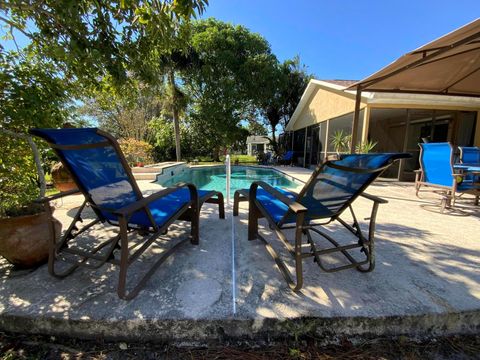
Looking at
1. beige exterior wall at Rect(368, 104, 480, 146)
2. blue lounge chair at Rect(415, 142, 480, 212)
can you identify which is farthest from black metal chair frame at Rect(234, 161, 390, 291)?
beige exterior wall at Rect(368, 104, 480, 146)

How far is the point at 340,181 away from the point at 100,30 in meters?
2.91

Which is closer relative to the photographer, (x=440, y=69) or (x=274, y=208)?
(x=274, y=208)

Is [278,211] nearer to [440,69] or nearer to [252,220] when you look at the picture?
[252,220]

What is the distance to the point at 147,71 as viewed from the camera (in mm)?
2939

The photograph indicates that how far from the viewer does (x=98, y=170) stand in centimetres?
164

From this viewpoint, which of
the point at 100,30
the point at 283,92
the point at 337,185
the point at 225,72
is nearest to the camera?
the point at 337,185

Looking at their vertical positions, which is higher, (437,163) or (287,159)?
(437,163)

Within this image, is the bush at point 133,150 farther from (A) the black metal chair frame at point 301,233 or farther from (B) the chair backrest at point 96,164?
(A) the black metal chair frame at point 301,233

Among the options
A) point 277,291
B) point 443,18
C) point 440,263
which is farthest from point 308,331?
point 443,18

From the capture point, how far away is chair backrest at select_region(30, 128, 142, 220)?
→ 142cm

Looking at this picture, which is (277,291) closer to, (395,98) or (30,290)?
(30,290)

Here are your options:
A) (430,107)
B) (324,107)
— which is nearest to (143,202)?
(430,107)

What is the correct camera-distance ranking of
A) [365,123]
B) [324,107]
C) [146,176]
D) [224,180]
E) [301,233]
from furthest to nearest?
1. [324,107]
2. [224,180]
3. [365,123]
4. [146,176]
5. [301,233]

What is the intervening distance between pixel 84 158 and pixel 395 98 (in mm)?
8945
